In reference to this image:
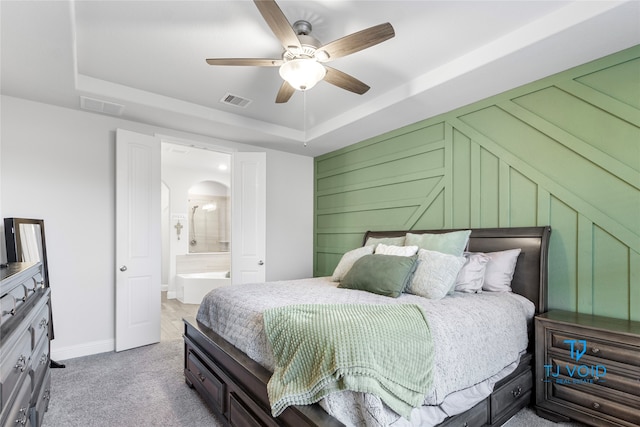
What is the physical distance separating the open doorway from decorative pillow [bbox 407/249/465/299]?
3.85 metres

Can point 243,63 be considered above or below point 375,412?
above

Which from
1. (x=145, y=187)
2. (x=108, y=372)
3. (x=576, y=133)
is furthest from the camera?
(x=145, y=187)

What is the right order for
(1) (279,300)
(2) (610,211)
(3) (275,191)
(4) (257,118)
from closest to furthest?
(1) (279,300) → (2) (610,211) → (4) (257,118) → (3) (275,191)

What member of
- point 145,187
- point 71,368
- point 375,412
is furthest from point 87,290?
point 375,412

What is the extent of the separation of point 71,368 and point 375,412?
10.3ft

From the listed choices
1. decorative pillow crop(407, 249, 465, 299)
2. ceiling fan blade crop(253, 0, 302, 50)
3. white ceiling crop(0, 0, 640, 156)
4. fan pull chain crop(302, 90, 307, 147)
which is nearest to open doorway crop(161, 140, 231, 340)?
fan pull chain crop(302, 90, 307, 147)

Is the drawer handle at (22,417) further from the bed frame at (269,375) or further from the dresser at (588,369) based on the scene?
the dresser at (588,369)

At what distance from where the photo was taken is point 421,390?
1.37m

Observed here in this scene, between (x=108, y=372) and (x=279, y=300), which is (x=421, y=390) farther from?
(x=108, y=372)

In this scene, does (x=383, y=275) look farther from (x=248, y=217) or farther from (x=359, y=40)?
(x=248, y=217)

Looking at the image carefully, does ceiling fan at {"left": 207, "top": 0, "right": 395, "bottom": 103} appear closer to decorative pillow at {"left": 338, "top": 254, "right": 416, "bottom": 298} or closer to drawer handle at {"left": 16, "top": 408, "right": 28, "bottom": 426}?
decorative pillow at {"left": 338, "top": 254, "right": 416, "bottom": 298}

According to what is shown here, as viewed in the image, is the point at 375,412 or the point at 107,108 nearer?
the point at 375,412

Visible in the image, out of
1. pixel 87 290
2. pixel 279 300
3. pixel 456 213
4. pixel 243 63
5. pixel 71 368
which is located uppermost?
pixel 243 63

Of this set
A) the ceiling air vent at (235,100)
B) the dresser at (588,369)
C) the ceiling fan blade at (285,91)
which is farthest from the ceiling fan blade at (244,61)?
the dresser at (588,369)
